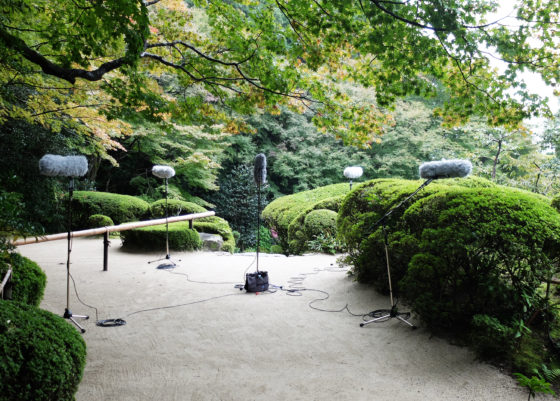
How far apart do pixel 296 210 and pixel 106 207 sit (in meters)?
6.37

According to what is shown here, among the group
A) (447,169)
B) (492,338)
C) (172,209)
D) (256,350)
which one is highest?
(447,169)

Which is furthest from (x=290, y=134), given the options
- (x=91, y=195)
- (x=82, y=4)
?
(x=82, y=4)

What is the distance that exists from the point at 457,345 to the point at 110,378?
311 centimetres

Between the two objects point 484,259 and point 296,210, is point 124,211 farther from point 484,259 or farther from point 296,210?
point 484,259

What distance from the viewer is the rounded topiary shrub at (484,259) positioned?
10.6ft

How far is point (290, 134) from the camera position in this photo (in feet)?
58.9

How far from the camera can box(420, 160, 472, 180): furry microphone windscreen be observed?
3600 mm

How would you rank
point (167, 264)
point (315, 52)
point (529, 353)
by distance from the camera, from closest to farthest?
1. point (529, 353)
2. point (315, 52)
3. point (167, 264)

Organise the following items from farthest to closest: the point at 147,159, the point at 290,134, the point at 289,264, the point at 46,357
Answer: the point at 290,134 → the point at 147,159 → the point at 289,264 → the point at 46,357

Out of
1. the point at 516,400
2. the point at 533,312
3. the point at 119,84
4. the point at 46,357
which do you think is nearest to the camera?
the point at 46,357

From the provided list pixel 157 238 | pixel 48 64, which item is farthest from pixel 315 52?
pixel 157 238

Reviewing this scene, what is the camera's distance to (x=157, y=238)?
8.84 meters

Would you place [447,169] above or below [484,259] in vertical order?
above

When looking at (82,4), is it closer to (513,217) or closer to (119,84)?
(119,84)
